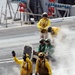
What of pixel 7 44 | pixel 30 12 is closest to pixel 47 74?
pixel 7 44

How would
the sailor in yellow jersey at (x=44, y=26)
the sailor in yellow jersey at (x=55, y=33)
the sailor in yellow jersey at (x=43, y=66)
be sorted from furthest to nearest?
1. the sailor in yellow jersey at (x=44, y=26)
2. the sailor in yellow jersey at (x=55, y=33)
3. the sailor in yellow jersey at (x=43, y=66)

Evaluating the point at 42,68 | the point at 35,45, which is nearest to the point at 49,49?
the point at 35,45

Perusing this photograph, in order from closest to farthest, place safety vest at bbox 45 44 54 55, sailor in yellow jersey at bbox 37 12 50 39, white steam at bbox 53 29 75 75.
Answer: white steam at bbox 53 29 75 75
safety vest at bbox 45 44 54 55
sailor in yellow jersey at bbox 37 12 50 39

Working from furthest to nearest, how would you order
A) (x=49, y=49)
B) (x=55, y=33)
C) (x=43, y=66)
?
(x=55, y=33) → (x=49, y=49) → (x=43, y=66)

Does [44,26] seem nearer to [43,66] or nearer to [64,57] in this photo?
[64,57]

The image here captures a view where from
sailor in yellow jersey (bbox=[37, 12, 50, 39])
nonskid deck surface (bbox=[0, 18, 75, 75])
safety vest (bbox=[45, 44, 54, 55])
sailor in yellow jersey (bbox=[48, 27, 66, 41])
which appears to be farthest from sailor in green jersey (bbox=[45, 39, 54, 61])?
sailor in yellow jersey (bbox=[37, 12, 50, 39])

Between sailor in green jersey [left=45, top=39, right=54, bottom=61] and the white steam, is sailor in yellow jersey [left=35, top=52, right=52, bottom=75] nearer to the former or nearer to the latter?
the white steam

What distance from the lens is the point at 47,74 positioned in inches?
468

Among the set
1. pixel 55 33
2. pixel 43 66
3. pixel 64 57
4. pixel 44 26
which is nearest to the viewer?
pixel 43 66

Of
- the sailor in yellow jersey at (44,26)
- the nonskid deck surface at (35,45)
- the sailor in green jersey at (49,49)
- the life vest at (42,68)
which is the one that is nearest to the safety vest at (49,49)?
the sailor in green jersey at (49,49)

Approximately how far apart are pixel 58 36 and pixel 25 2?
1657cm

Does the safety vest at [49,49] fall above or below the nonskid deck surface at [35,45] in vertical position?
above

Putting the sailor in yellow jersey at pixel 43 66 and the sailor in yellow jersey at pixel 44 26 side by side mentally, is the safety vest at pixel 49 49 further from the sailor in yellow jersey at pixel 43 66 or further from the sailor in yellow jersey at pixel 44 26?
the sailor in yellow jersey at pixel 43 66

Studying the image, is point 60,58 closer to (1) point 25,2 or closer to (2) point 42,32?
(2) point 42,32
